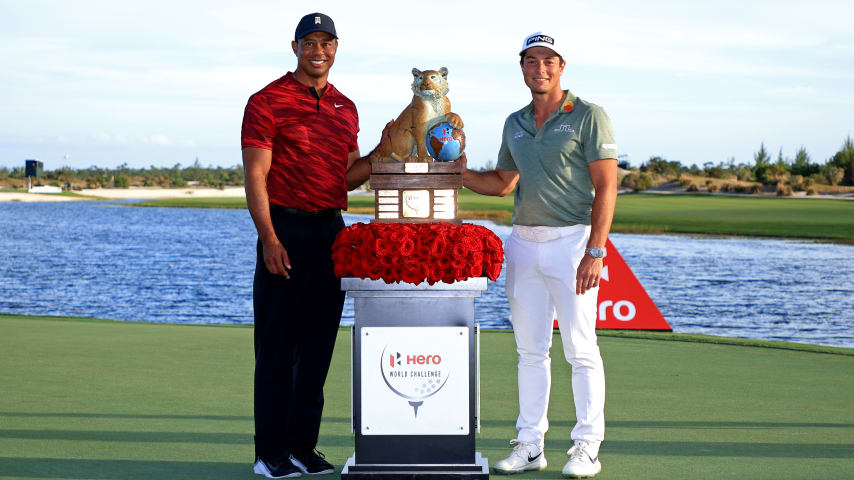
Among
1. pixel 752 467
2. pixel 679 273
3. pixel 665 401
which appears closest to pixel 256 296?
pixel 752 467

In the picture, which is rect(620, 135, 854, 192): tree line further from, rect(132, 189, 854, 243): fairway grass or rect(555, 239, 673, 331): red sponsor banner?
rect(555, 239, 673, 331): red sponsor banner

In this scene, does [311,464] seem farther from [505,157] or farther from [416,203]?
[505,157]

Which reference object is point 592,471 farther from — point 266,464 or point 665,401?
point 665,401

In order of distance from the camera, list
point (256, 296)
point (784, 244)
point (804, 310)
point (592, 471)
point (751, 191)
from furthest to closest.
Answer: point (751, 191)
point (784, 244)
point (804, 310)
point (256, 296)
point (592, 471)

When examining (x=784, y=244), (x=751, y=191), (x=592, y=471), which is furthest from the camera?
(x=751, y=191)

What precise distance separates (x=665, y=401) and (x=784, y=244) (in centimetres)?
3770

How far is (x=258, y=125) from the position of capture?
4.38 metres

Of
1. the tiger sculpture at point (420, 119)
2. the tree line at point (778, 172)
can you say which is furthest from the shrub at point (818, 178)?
the tiger sculpture at point (420, 119)

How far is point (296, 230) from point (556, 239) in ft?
3.67

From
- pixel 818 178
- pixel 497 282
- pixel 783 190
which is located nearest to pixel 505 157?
pixel 497 282

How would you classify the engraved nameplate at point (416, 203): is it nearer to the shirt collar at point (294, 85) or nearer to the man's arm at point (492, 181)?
the man's arm at point (492, 181)

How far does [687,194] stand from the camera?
213 feet

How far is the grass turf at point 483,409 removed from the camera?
4410mm

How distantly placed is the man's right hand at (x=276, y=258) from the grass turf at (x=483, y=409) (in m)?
0.86
